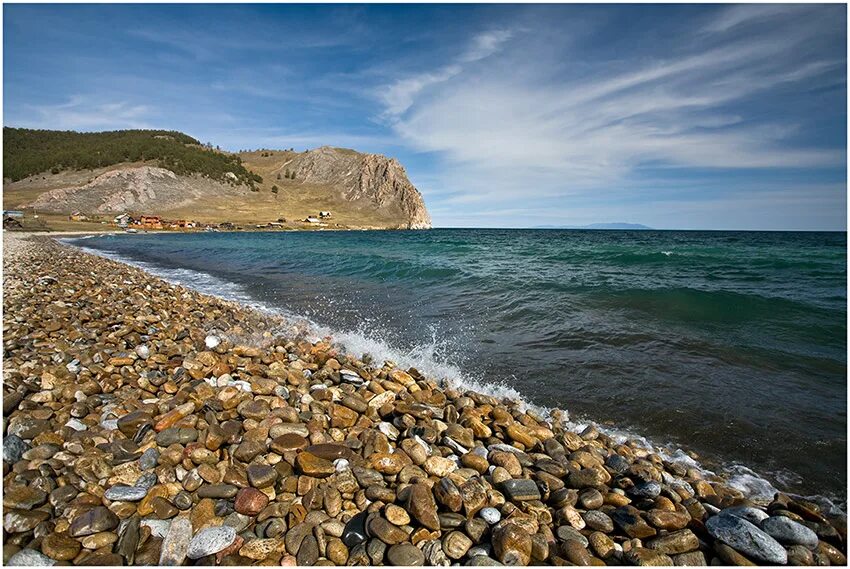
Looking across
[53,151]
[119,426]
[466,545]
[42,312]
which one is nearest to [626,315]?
[466,545]

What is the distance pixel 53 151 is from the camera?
363 ft

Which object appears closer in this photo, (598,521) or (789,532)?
(789,532)

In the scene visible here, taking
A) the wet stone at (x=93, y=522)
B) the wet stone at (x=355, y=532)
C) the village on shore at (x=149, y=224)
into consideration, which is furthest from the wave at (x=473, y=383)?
the village on shore at (x=149, y=224)

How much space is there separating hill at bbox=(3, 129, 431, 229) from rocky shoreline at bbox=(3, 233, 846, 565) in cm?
8978

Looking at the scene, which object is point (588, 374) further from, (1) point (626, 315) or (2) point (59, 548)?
(2) point (59, 548)

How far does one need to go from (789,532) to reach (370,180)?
135300 millimetres

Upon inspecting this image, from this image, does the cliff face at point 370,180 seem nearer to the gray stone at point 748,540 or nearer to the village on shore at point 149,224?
the village on shore at point 149,224

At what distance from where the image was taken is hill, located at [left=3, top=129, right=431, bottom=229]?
8688cm

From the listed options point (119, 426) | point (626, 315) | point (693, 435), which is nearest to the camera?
point (119, 426)

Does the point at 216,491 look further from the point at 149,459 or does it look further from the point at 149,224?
the point at 149,224

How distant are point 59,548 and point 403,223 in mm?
122090

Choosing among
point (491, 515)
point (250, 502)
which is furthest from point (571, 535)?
point (250, 502)

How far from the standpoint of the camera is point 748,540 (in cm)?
274

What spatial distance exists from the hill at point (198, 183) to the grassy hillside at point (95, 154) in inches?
10.8
